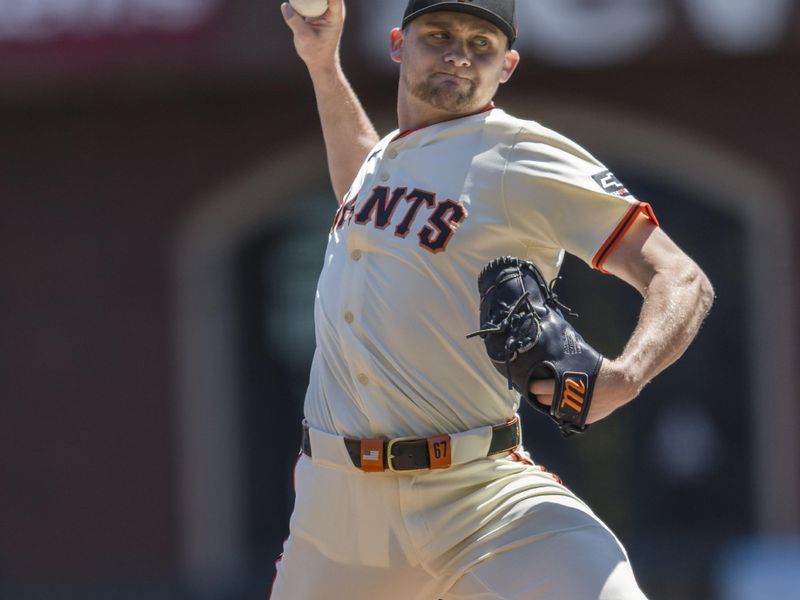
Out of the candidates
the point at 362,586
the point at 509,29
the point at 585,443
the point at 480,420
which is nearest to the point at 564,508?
the point at 480,420

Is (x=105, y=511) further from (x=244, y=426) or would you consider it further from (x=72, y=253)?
(x=72, y=253)

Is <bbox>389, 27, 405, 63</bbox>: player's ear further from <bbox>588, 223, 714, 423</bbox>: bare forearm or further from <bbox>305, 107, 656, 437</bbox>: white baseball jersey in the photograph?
<bbox>588, 223, 714, 423</bbox>: bare forearm

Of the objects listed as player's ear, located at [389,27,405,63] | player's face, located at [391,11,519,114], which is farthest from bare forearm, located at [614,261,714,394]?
player's ear, located at [389,27,405,63]

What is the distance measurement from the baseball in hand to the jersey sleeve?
896mm

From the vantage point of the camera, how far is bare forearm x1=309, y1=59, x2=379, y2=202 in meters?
4.39

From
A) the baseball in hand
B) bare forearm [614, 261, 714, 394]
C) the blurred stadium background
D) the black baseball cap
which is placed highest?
the black baseball cap

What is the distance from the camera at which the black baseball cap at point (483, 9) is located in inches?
145

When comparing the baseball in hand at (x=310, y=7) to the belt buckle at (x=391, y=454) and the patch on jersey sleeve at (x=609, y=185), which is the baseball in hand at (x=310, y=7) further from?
the belt buckle at (x=391, y=454)

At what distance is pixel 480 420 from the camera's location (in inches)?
145

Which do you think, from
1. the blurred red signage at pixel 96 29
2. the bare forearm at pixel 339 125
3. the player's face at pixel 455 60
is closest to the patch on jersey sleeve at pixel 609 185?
the player's face at pixel 455 60

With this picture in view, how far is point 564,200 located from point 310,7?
3.61 feet

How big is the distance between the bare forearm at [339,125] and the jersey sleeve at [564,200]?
2.83ft

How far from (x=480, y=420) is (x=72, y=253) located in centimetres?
700

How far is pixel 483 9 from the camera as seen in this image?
3.67 meters
